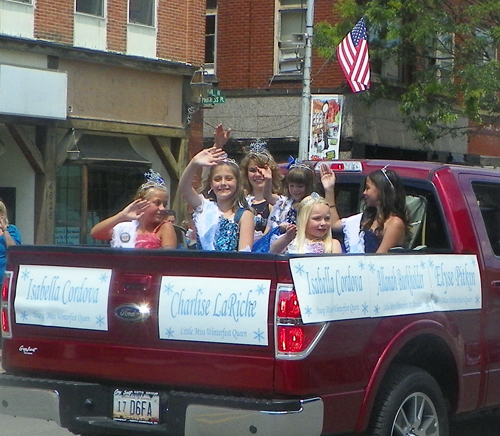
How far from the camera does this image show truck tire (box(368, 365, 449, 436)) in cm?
538

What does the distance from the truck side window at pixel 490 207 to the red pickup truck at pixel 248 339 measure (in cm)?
27

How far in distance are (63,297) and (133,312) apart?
1.60 ft

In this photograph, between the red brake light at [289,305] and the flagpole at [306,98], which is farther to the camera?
the flagpole at [306,98]

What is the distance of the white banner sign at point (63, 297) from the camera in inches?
213

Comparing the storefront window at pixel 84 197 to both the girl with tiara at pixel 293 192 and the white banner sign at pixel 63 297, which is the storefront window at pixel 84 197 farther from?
the white banner sign at pixel 63 297

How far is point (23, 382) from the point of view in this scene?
560cm

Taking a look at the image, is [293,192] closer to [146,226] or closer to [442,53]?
[146,226]

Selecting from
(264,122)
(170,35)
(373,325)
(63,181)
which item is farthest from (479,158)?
(373,325)

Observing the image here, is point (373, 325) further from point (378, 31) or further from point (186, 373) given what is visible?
point (378, 31)

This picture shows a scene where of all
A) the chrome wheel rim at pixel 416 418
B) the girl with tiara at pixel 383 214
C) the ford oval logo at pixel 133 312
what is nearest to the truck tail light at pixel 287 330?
the ford oval logo at pixel 133 312

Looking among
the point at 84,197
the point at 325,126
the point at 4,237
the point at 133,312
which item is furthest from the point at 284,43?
the point at 133,312

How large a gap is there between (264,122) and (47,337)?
1756 cm

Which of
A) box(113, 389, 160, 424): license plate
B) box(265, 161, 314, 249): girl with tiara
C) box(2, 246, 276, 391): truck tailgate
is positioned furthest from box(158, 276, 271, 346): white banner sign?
box(265, 161, 314, 249): girl with tiara

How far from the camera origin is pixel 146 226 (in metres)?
6.57
